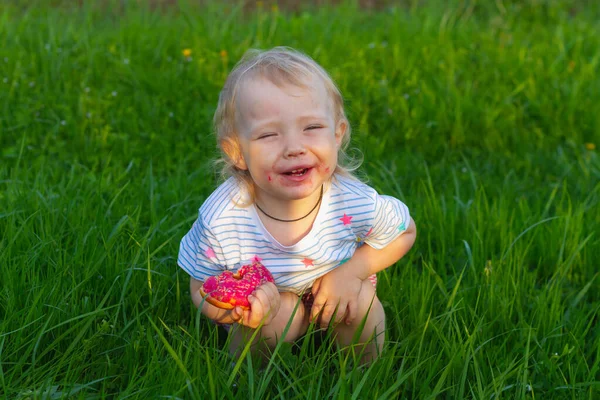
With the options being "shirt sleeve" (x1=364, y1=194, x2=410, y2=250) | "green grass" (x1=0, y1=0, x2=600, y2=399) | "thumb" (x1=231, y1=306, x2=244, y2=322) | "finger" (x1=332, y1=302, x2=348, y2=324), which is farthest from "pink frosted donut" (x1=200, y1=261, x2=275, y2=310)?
"shirt sleeve" (x1=364, y1=194, x2=410, y2=250)

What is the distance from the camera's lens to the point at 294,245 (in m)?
2.21

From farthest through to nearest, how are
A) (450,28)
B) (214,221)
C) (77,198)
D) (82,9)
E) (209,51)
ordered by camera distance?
1. (82,9)
2. (450,28)
3. (209,51)
4. (77,198)
5. (214,221)

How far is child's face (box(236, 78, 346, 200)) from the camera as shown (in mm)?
2074

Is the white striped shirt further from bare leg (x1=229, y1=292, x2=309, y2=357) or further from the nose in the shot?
the nose

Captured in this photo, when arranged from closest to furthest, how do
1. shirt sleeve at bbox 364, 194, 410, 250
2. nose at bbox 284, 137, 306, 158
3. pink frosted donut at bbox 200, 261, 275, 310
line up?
pink frosted donut at bbox 200, 261, 275, 310 → nose at bbox 284, 137, 306, 158 → shirt sleeve at bbox 364, 194, 410, 250

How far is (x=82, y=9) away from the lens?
5438 millimetres

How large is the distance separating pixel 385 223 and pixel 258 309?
1.72ft

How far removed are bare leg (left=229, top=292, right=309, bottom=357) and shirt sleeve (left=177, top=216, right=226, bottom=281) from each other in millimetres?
176

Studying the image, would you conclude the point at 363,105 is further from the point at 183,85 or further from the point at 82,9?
the point at 82,9

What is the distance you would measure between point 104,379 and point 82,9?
3986mm

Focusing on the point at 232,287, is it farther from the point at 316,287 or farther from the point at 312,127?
the point at 312,127

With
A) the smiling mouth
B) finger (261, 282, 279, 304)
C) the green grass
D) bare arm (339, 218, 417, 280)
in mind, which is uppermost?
the smiling mouth

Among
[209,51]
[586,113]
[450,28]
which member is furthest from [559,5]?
[209,51]

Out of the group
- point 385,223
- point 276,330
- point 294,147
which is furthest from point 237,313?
point 385,223
